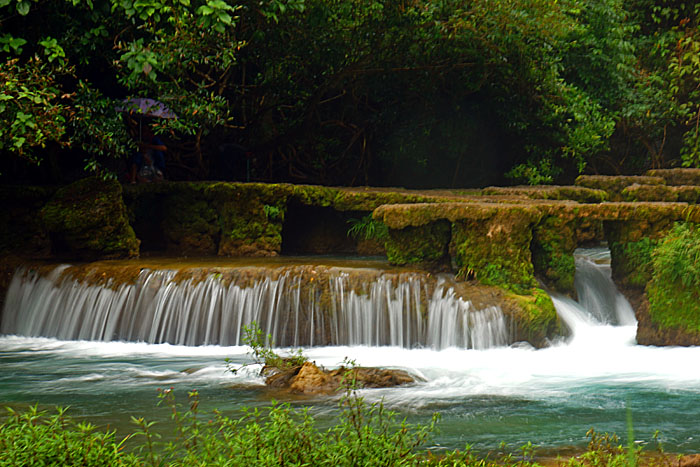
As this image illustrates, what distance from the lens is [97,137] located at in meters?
11.6

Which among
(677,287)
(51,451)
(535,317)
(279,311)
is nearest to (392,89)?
(279,311)

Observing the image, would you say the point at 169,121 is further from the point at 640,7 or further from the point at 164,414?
the point at 640,7

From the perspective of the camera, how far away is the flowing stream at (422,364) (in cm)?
688

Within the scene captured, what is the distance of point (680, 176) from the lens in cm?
1553

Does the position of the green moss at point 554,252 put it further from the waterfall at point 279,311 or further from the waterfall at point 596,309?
the waterfall at point 279,311

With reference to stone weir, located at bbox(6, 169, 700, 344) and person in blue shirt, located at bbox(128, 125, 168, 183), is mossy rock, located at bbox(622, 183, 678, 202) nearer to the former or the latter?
stone weir, located at bbox(6, 169, 700, 344)

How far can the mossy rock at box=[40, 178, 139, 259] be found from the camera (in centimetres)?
1244

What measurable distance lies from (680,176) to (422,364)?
8626 mm

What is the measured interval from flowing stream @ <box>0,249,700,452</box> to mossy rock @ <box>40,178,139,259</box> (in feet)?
3.72

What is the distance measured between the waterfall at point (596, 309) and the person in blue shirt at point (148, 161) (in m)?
7.57

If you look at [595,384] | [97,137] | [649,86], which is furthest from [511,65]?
[595,384]

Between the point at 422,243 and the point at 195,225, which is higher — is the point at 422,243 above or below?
below

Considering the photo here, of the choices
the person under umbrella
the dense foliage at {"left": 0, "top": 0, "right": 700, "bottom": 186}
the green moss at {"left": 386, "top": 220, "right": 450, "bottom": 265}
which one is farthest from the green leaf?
the person under umbrella

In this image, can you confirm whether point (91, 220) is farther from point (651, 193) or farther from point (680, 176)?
point (680, 176)
